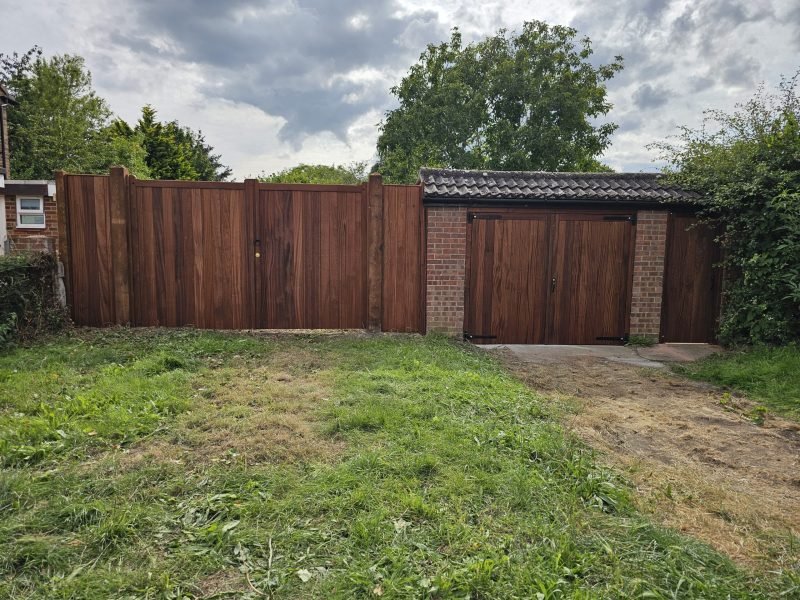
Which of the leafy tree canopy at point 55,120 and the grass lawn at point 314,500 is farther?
the leafy tree canopy at point 55,120

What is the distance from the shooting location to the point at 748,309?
5875 millimetres

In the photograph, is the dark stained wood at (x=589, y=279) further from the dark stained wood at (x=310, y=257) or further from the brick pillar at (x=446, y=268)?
the dark stained wood at (x=310, y=257)

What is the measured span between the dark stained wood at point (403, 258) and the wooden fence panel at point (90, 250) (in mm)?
3579

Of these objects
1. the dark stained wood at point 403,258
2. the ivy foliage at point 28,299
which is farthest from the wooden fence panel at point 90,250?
the dark stained wood at point 403,258

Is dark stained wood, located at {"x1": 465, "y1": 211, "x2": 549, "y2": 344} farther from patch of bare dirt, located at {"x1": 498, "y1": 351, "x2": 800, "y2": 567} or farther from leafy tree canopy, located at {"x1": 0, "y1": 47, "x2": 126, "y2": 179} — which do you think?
leafy tree canopy, located at {"x1": 0, "y1": 47, "x2": 126, "y2": 179}

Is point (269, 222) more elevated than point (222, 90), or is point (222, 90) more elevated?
point (222, 90)

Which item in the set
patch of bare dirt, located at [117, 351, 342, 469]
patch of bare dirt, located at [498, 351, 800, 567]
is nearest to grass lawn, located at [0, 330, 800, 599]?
patch of bare dirt, located at [117, 351, 342, 469]

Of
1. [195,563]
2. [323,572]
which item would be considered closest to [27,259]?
[195,563]

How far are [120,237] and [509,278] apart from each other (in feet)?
16.8

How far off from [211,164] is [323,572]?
3611cm

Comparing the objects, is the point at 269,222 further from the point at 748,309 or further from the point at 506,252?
the point at 748,309

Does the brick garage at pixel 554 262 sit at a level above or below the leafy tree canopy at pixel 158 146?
below

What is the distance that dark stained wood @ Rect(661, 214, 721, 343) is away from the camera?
6.52 m

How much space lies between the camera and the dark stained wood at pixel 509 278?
6.35 m
